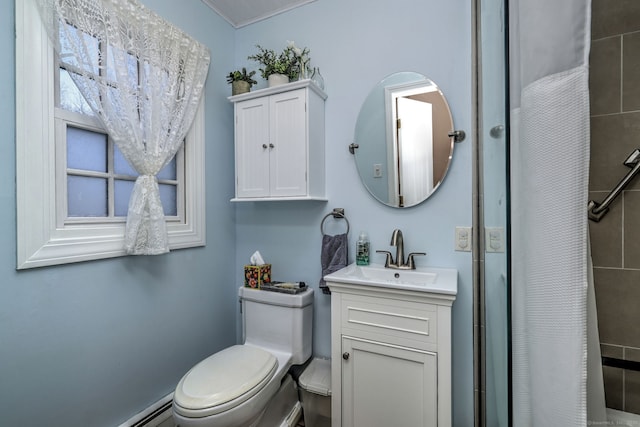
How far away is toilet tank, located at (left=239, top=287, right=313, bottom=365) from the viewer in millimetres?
1511

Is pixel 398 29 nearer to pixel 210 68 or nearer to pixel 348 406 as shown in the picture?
pixel 210 68

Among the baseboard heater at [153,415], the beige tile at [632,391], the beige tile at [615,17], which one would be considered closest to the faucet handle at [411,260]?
the beige tile at [632,391]

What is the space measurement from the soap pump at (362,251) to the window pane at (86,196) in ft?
4.16

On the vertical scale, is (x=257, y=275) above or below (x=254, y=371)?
above

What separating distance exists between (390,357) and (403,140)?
3.46 ft

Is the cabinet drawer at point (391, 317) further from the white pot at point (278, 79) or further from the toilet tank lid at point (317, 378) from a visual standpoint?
the white pot at point (278, 79)

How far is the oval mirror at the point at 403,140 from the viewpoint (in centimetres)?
140

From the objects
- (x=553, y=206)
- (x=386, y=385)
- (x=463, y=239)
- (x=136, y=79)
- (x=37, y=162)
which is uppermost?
(x=136, y=79)

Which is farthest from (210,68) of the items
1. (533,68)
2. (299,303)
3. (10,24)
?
(533,68)

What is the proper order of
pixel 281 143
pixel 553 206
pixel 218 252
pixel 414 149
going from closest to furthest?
pixel 553 206
pixel 414 149
pixel 281 143
pixel 218 252

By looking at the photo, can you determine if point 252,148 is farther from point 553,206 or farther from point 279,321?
point 553,206

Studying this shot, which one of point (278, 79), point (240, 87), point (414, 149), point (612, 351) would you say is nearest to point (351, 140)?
point (414, 149)

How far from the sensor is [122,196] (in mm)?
1371

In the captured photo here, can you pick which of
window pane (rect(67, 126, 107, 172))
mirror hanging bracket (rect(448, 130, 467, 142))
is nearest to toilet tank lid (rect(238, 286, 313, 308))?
window pane (rect(67, 126, 107, 172))
